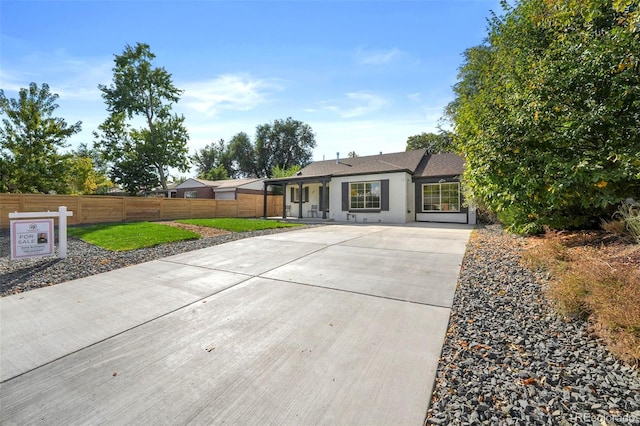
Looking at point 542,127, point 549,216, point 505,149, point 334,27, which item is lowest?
point 549,216

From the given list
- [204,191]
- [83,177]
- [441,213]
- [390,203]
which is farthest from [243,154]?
[441,213]

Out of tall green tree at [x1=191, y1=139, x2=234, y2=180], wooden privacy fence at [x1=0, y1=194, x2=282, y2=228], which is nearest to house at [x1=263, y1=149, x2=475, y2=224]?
wooden privacy fence at [x1=0, y1=194, x2=282, y2=228]

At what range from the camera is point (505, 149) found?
5.59 metres

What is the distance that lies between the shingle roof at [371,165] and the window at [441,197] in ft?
5.07

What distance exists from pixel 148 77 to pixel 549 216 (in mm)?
29092

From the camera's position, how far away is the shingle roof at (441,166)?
15.3 meters

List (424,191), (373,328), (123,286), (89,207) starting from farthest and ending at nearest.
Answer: (424,191) < (89,207) < (123,286) < (373,328)

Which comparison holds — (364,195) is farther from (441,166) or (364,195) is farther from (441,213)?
(441,166)

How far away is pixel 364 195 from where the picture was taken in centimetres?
1659

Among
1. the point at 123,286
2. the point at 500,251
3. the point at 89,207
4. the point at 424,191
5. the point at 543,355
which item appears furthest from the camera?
the point at 424,191

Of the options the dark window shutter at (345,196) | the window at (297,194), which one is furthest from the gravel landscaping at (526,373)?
the window at (297,194)

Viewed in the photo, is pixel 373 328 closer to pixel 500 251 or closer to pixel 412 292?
pixel 412 292

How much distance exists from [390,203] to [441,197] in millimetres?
2887


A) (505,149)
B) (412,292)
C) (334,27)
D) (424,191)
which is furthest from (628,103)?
(424,191)
